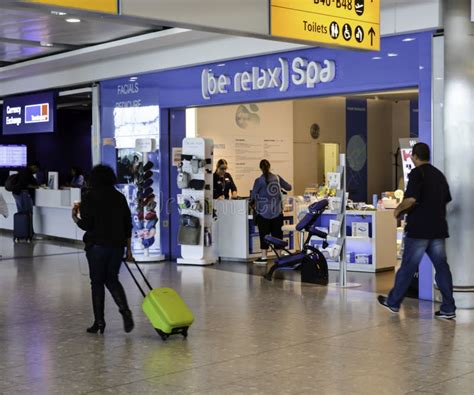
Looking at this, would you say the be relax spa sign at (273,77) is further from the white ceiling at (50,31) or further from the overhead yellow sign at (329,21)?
the overhead yellow sign at (329,21)

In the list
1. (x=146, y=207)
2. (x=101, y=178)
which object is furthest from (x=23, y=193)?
(x=101, y=178)

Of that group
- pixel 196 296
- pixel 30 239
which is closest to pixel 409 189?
pixel 196 296

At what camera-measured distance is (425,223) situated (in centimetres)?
801

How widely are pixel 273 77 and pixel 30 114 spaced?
6445 mm

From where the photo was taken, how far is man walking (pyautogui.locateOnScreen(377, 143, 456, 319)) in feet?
26.3

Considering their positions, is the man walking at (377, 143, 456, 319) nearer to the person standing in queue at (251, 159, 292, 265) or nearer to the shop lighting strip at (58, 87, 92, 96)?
the person standing in queue at (251, 159, 292, 265)

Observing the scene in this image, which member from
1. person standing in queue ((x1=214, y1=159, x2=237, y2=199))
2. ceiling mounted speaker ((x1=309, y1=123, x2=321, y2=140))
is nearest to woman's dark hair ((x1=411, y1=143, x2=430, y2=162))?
person standing in queue ((x1=214, y1=159, x2=237, y2=199))

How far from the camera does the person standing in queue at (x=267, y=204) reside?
1273cm

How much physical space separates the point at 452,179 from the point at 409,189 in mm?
1179

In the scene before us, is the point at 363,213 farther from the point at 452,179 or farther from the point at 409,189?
the point at 409,189

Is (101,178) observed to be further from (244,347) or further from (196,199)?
(196,199)

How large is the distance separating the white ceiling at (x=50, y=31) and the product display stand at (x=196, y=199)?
5.97ft

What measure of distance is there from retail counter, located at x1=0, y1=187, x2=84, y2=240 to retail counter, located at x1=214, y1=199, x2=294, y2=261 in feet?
13.1

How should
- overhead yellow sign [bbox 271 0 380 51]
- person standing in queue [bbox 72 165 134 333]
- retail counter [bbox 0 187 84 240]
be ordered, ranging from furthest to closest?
retail counter [bbox 0 187 84 240] → person standing in queue [bbox 72 165 134 333] → overhead yellow sign [bbox 271 0 380 51]
